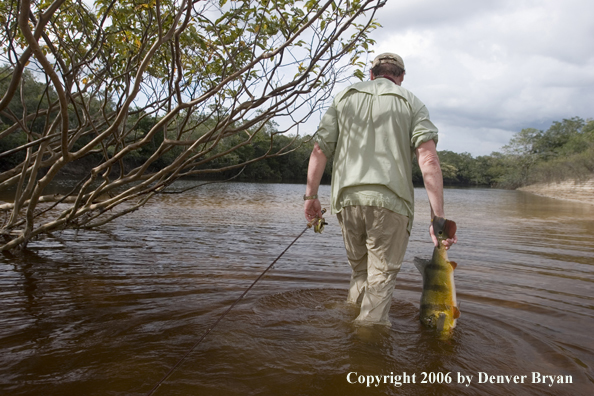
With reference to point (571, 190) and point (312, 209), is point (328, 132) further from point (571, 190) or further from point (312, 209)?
point (571, 190)

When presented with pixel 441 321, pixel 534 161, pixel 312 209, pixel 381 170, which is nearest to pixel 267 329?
pixel 312 209

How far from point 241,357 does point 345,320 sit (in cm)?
107

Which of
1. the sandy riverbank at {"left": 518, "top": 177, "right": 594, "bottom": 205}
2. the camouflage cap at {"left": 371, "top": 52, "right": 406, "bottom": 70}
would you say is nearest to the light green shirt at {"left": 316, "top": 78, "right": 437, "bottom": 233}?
the camouflage cap at {"left": 371, "top": 52, "right": 406, "bottom": 70}

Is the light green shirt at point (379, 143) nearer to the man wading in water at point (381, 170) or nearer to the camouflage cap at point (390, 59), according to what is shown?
the man wading in water at point (381, 170)

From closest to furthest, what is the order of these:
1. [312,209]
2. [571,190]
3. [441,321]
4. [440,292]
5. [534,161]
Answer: [440,292], [441,321], [312,209], [571,190], [534,161]

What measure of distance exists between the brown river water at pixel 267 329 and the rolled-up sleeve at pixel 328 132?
1.45m

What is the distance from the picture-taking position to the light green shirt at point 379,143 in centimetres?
313

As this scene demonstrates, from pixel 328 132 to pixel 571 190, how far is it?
148ft

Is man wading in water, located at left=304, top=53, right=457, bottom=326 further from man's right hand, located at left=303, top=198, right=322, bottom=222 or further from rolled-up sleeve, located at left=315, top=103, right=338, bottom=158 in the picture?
man's right hand, located at left=303, top=198, right=322, bottom=222

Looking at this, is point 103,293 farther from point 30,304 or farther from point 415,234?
point 415,234

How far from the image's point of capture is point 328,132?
135 inches

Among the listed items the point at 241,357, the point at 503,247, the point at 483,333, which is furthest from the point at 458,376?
the point at 503,247

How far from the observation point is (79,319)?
3469mm

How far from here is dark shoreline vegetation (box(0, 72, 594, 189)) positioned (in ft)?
107
